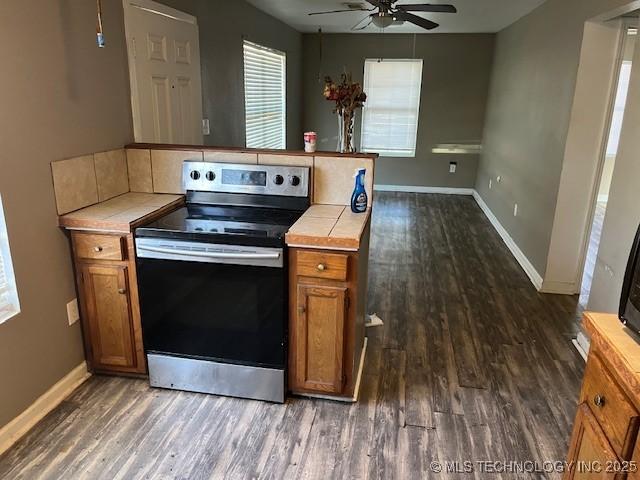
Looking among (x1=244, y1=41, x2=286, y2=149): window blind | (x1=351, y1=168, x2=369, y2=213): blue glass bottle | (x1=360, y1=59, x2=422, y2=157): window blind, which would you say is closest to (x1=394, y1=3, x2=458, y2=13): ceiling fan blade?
(x1=244, y1=41, x2=286, y2=149): window blind

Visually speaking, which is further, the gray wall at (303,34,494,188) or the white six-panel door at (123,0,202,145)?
the gray wall at (303,34,494,188)

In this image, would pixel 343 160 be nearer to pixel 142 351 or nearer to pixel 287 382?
pixel 287 382

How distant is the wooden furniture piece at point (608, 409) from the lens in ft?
3.86

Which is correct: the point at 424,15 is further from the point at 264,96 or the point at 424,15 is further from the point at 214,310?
the point at 214,310

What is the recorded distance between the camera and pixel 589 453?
4.56 ft

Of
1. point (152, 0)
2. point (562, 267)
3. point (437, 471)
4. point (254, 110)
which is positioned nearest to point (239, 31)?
point (254, 110)

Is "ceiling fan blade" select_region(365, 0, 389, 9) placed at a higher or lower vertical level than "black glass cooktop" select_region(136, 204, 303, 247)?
higher

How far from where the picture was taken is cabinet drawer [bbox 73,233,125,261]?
7.36ft

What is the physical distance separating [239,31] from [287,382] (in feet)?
10.7

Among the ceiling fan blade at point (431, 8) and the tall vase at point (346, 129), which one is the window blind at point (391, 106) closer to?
the ceiling fan blade at point (431, 8)

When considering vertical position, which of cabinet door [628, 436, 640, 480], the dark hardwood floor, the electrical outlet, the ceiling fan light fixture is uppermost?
the ceiling fan light fixture

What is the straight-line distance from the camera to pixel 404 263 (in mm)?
4312

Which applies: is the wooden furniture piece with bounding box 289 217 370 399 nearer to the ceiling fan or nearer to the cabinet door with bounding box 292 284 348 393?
the cabinet door with bounding box 292 284 348 393

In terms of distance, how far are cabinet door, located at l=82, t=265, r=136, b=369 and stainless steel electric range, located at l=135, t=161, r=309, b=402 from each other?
0.10m
